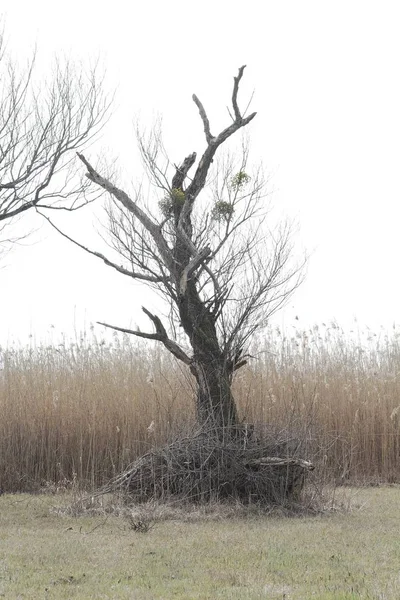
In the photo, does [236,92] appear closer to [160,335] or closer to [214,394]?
[160,335]

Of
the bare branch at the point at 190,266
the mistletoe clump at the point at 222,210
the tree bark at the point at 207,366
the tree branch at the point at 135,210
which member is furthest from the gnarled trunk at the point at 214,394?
the mistletoe clump at the point at 222,210

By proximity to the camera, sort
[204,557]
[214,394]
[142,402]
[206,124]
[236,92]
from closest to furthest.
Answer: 1. [204,557]
2. [214,394]
3. [236,92]
4. [206,124]
5. [142,402]

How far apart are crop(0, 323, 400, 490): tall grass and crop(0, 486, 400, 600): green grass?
6.69 ft

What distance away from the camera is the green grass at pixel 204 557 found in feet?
16.1

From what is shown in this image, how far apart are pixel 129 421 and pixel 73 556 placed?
4.81 metres

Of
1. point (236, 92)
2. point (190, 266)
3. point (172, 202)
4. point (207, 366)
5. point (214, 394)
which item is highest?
point (236, 92)

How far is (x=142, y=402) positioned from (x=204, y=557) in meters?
5.11

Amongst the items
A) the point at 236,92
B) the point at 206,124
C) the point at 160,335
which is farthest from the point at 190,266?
the point at 236,92

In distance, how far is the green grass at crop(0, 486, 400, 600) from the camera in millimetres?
4914

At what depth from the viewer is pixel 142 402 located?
1090 centimetres

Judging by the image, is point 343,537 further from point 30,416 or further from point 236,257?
point 30,416

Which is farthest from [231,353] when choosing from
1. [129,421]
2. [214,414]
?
[129,421]

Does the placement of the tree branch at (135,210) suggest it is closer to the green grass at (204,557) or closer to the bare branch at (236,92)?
the bare branch at (236,92)

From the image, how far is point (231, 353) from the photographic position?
8797mm
